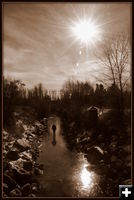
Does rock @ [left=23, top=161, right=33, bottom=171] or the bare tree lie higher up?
the bare tree

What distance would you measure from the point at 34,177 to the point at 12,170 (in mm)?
123

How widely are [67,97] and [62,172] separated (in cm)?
40

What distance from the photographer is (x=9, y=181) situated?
1579mm

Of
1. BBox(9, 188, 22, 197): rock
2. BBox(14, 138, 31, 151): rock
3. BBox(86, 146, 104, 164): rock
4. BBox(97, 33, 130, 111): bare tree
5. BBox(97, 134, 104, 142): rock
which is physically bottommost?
BBox(9, 188, 22, 197): rock

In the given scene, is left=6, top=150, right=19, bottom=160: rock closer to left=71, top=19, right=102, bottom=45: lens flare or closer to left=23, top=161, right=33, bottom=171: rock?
left=23, top=161, right=33, bottom=171: rock

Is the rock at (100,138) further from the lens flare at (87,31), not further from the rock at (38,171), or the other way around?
the lens flare at (87,31)

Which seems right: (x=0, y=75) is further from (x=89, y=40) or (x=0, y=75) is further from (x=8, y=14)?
(x=89, y=40)

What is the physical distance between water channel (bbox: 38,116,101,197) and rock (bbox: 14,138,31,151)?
→ 0.27 feet

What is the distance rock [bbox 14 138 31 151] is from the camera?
1.60m

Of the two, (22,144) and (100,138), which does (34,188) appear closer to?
(22,144)

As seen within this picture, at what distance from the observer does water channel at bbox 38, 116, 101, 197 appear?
1583 mm

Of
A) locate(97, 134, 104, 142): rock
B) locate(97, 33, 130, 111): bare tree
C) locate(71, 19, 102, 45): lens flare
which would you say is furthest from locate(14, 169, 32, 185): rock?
locate(71, 19, 102, 45): lens flare

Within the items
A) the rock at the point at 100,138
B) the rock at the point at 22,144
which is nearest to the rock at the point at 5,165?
the rock at the point at 22,144

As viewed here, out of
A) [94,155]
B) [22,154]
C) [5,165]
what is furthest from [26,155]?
[94,155]
